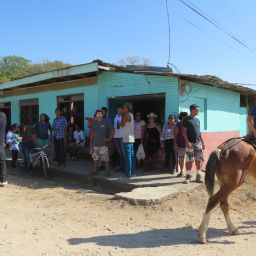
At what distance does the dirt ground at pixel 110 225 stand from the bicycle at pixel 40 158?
2.04 m

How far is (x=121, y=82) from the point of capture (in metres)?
11.6

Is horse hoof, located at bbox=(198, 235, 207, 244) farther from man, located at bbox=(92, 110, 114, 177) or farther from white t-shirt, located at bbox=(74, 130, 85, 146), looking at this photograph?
white t-shirt, located at bbox=(74, 130, 85, 146)

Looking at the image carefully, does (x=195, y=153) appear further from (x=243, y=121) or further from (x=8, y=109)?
(x=8, y=109)

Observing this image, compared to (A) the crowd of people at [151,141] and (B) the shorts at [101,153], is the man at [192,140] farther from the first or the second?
(B) the shorts at [101,153]

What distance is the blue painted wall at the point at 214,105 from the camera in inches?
415

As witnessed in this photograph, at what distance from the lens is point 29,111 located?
16.2m

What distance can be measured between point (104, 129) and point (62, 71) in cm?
412

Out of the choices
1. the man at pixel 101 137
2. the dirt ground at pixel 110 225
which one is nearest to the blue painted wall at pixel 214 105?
the man at pixel 101 137

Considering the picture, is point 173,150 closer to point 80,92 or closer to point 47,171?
point 47,171

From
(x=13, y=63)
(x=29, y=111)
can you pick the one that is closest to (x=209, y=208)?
(x=29, y=111)

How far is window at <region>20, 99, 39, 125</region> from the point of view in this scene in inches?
617

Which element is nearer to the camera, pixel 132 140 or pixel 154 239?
pixel 154 239

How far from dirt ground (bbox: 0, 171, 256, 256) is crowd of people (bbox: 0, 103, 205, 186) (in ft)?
3.68

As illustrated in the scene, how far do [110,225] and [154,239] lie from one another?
94 centimetres
